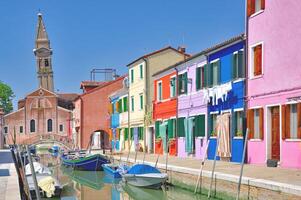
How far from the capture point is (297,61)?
17.2 meters

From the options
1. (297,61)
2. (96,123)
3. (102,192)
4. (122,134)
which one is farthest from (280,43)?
(96,123)

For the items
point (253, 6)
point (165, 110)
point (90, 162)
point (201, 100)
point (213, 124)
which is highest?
point (253, 6)

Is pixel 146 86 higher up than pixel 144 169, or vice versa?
pixel 146 86

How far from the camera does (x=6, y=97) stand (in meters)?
94.4

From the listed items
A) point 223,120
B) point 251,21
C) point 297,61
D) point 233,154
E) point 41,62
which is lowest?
point 233,154

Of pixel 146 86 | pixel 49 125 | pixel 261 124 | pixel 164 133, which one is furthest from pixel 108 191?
pixel 49 125

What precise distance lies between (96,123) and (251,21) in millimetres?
32390

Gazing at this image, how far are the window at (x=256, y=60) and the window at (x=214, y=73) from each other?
10.6ft

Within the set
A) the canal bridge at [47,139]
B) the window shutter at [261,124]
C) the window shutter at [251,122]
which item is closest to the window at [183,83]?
the window shutter at [251,122]

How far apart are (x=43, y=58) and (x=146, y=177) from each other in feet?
287

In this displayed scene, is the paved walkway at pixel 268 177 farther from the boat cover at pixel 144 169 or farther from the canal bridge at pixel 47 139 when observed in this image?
the canal bridge at pixel 47 139

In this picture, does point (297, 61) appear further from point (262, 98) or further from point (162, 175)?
point (162, 175)

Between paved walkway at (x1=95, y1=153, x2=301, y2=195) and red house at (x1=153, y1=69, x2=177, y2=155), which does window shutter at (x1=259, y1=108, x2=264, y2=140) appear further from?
red house at (x1=153, y1=69, x2=177, y2=155)

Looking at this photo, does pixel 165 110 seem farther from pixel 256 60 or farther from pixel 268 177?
pixel 268 177
